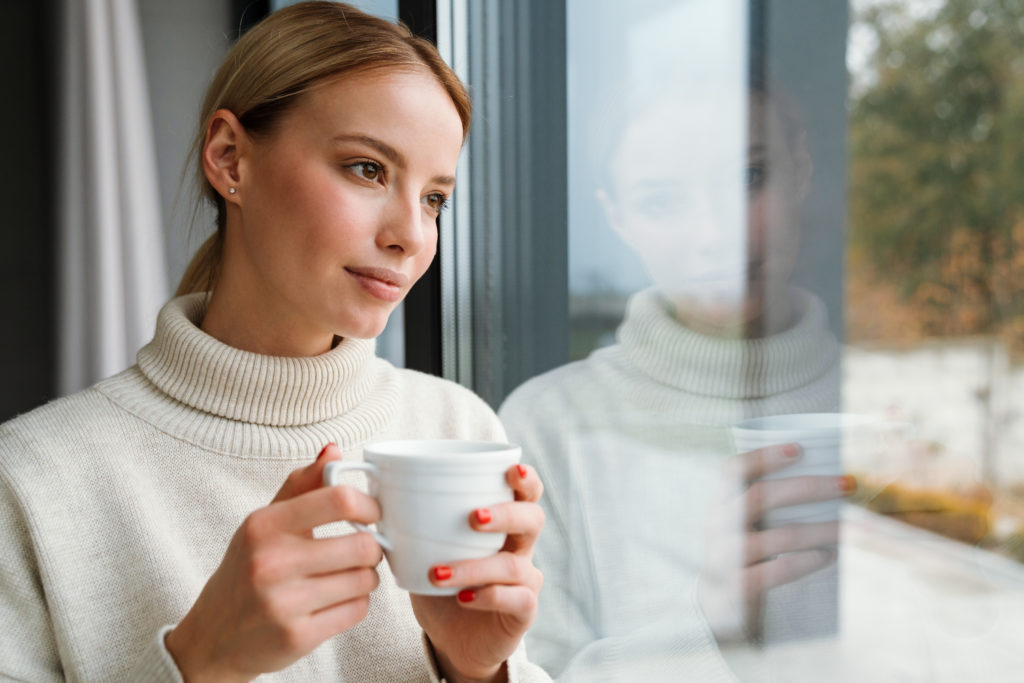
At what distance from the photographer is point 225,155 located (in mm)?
1045

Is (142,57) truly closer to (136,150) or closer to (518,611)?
(136,150)

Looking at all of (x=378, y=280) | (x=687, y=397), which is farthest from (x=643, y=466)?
(x=378, y=280)

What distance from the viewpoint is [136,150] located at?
2.39 m

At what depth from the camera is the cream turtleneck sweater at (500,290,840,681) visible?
1.90 ft

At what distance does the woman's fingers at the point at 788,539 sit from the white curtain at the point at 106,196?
223 cm

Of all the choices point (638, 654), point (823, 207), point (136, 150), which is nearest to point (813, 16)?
point (823, 207)

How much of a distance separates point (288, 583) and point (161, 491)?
0.42 metres

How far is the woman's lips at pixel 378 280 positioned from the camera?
0.94 metres

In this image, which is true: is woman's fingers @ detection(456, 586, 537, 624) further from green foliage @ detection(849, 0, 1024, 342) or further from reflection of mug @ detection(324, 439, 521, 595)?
green foliage @ detection(849, 0, 1024, 342)

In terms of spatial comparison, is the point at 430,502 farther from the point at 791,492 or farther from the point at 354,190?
the point at 354,190

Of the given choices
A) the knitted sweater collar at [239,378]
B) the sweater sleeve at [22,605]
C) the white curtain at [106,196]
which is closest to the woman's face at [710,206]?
the knitted sweater collar at [239,378]

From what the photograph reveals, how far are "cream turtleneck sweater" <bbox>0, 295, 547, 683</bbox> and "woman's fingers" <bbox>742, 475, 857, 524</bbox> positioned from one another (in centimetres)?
43

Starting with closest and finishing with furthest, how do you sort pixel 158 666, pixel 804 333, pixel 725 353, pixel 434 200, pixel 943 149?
pixel 943 149 → pixel 804 333 → pixel 725 353 → pixel 158 666 → pixel 434 200

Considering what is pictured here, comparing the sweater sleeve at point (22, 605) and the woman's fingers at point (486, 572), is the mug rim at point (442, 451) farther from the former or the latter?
the sweater sleeve at point (22, 605)
